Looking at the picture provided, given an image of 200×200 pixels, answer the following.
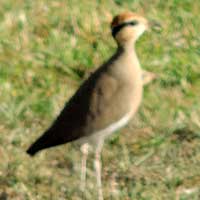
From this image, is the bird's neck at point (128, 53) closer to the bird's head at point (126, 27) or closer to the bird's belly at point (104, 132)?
the bird's head at point (126, 27)

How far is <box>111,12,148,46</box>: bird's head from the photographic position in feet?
21.2

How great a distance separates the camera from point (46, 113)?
7.45m

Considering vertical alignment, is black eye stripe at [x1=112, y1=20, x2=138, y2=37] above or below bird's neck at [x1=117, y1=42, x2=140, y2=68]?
above

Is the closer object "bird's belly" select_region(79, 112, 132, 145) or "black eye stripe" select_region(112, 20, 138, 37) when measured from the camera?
"bird's belly" select_region(79, 112, 132, 145)

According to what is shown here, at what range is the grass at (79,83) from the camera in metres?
6.55

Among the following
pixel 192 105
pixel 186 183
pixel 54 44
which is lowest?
pixel 186 183

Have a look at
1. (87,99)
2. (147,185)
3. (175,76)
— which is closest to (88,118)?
(87,99)

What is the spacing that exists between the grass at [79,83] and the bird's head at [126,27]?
97 cm

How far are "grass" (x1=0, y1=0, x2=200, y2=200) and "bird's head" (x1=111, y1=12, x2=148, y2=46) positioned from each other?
967mm

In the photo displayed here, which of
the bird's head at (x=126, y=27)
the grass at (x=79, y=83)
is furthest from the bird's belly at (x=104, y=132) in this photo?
the bird's head at (x=126, y=27)

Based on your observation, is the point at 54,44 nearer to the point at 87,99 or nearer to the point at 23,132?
the point at 23,132

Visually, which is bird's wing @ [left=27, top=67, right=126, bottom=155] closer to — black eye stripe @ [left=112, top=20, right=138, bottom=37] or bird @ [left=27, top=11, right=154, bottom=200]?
bird @ [left=27, top=11, right=154, bottom=200]

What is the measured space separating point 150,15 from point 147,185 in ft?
10.1

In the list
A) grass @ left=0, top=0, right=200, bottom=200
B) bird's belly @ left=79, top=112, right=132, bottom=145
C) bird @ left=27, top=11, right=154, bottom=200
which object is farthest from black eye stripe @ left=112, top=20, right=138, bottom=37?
grass @ left=0, top=0, right=200, bottom=200
